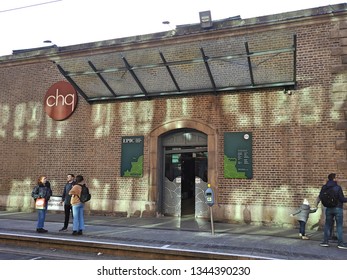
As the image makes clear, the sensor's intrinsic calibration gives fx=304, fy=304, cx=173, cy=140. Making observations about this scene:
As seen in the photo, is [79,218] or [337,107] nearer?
[79,218]

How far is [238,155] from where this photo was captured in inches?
429

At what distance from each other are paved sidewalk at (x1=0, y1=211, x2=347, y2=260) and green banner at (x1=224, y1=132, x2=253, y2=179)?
1799 mm

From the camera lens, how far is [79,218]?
8.31m

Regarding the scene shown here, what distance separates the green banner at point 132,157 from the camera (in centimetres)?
1214

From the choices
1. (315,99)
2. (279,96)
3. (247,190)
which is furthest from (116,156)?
(315,99)

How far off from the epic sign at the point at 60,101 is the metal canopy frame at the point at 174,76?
979 millimetres

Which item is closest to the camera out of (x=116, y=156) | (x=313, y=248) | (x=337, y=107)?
(x=313, y=248)

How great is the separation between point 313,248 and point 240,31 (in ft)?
25.4

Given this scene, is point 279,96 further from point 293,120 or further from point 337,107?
point 337,107

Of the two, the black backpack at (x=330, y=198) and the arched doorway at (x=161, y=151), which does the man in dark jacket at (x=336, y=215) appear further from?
the arched doorway at (x=161, y=151)

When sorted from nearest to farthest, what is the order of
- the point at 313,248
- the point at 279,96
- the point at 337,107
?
the point at 313,248 < the point at 337,107 < the point at 279,96

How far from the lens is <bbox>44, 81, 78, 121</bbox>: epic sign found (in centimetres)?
1346

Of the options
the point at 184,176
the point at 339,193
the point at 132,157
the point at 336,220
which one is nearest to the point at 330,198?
the point at 339,193

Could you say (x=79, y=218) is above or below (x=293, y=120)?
below
